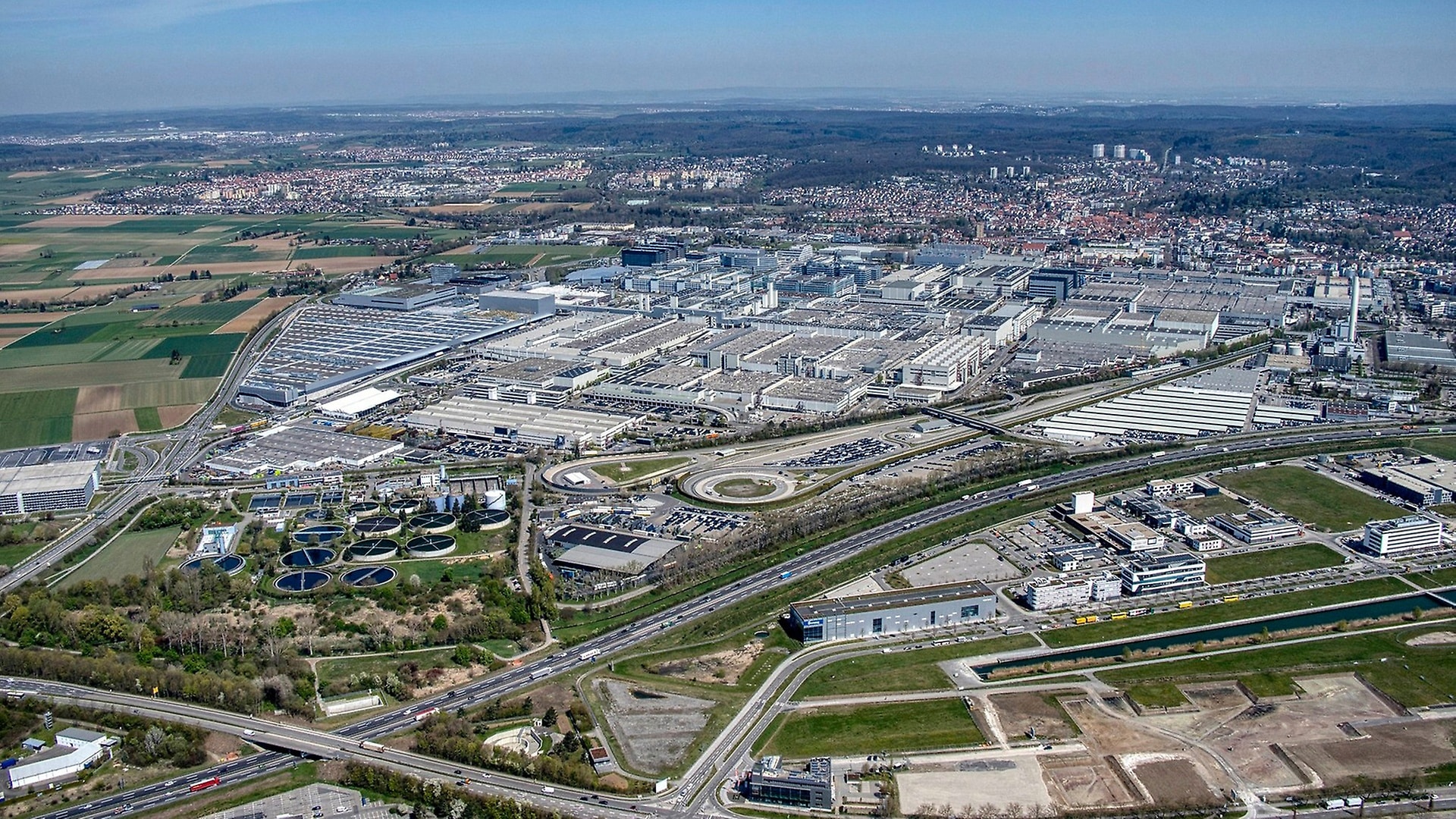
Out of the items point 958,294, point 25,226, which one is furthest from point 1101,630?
point 25,226

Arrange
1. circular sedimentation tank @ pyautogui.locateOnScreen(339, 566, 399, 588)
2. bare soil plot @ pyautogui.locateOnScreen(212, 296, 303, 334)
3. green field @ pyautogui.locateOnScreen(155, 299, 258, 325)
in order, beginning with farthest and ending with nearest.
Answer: green field @ pyautogui.locateOnScreen(155, 299, 258, 325) → bare soil plot @ pyautogui.locateOnScreen(212, 296, 303, 334) → circular sedimentation tank @ pyautogui.locateOnScreen(339, 566, 399, 588)

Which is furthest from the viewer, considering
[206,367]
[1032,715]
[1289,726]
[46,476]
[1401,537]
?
[206,367]

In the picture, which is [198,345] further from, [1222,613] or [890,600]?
[1222,613]

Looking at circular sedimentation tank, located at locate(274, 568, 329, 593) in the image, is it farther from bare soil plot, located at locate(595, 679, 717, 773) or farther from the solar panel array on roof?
bare soil plot, located at locate(595, 679, 717, 773)

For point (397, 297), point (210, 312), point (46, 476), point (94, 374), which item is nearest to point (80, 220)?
point (210, 312)

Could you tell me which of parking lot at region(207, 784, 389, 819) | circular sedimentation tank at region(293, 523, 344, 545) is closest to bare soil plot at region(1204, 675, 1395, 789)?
parking lot at region(207, 784, 389, 819)

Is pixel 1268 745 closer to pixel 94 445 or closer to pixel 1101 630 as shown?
pixel 1101 630
